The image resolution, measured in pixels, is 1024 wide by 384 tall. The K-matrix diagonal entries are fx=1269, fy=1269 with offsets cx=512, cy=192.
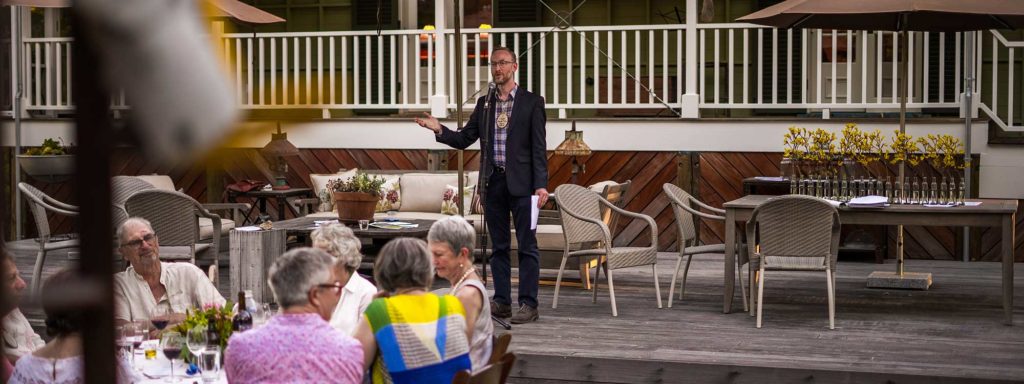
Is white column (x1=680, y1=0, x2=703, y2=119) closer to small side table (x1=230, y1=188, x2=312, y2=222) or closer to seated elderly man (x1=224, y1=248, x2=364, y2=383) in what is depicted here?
small side table (x1=230, y1=188, x2=312, y2=222)

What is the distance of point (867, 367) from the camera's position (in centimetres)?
546

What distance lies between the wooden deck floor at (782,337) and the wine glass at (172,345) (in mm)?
2166

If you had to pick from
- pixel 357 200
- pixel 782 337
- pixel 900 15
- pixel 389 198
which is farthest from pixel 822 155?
pixel 389 198

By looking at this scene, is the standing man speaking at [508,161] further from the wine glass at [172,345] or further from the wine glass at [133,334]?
the wine glass at [172,345]

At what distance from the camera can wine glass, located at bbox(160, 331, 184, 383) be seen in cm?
358

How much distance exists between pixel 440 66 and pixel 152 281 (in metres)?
6.73

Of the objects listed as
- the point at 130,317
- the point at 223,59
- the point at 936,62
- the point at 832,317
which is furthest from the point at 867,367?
the point at 936,62

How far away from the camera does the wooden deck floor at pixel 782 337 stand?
17.8ft

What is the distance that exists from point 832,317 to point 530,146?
180 centimetres

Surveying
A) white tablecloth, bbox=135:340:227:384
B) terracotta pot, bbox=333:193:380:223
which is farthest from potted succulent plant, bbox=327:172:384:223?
white tablecloth, bbox=135:340:227:384

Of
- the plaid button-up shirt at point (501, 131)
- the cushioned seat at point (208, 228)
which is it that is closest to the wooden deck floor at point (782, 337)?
the cushioned seat at point (208, 228)

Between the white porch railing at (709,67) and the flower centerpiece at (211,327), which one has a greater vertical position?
the white porch railing at (709,67)

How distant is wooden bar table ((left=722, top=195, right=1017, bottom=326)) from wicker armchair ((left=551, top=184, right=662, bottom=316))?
0.46m

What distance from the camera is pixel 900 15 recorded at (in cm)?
830
